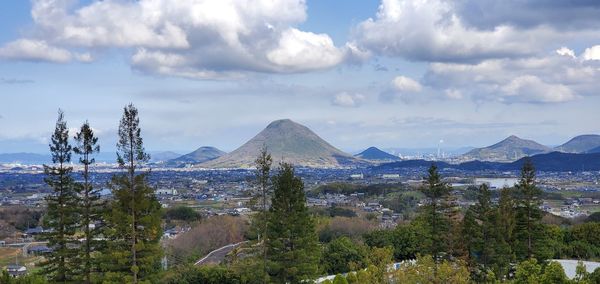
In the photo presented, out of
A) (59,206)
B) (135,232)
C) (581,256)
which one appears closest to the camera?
(135,232)

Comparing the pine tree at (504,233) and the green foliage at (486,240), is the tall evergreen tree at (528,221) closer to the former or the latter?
the pine tree at (504,233)

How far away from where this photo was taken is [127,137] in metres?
23.4

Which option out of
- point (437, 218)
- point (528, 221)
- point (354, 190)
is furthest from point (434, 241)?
point (354, 190)

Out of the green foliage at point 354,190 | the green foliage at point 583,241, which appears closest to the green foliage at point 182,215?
the green foliage at point 354,190

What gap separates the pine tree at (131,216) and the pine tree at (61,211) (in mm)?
2359

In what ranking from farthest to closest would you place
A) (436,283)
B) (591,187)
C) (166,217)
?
(591,187) → (166,217) → (436,283)

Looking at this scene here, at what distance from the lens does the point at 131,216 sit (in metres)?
22.8

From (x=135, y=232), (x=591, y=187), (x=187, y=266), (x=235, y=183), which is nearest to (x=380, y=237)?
(x=187, y=266)

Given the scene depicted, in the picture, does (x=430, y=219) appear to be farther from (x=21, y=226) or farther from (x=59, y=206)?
(x=21, y=226)

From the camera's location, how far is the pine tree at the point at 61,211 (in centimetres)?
2491

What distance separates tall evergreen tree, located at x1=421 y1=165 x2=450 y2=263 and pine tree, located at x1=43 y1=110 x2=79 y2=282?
55.2ft

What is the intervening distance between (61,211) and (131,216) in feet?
13.1

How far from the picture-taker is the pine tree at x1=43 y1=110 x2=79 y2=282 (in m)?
24.9

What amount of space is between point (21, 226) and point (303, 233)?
64.3 m
